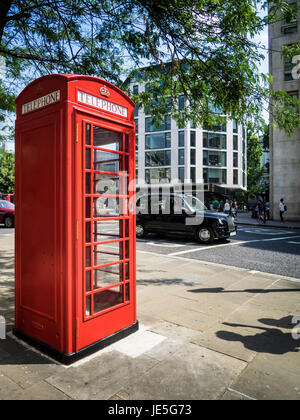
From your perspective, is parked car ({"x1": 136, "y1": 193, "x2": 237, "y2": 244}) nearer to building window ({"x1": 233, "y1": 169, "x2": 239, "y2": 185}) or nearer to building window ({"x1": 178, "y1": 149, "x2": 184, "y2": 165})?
building window ({"x1": 178, "y1": 149, "x2": 184, "y2": 165})

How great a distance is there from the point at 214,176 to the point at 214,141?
229 inches

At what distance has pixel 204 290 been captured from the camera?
542cm

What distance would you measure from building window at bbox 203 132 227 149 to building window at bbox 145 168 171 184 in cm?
765

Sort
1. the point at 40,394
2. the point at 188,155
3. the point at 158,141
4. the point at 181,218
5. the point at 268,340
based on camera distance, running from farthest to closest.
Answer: the point at 158,141 < the point at 188,155 < the point at 181,218 < the point at 268,340 < the point at 40,394

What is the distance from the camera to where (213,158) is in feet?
156

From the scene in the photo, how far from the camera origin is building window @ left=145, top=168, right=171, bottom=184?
46450 millimetres

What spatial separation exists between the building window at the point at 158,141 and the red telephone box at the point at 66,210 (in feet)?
144

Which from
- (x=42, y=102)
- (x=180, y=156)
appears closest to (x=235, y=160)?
(x=180, y=156)

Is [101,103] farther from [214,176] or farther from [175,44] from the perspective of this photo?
[214,176]

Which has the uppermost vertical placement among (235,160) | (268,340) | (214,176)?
(235,160)
